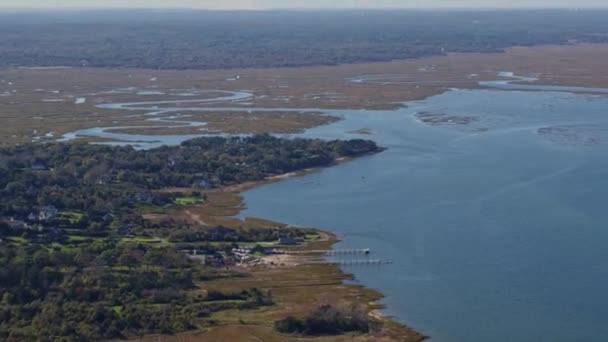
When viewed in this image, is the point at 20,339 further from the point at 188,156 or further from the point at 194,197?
the point at 188,156

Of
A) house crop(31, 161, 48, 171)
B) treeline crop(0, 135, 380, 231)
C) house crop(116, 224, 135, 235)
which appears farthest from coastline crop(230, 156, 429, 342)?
house crop(31, 161, 48, 171)

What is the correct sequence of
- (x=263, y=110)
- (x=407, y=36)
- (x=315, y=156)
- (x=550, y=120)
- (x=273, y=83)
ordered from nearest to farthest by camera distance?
(x=315, y=156) → (x=550, y=120) → (x=263, y=110) → (x=273, y=83) → (x=407, y=36)

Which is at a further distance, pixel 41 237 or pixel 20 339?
pixel 41 237

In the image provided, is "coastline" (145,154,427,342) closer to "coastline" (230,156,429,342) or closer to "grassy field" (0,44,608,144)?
"coastline" (230,156,429,342)

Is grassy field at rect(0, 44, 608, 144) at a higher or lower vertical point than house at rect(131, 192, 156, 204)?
lower

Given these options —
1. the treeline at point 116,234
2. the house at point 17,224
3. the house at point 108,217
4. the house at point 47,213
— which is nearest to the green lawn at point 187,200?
the treeline at point 116,234

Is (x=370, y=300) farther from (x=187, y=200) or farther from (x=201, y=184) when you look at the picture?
(x=201, y=184)

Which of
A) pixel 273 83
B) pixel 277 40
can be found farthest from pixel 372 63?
pixel 277 40

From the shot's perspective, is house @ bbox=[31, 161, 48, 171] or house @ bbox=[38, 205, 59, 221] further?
house @ bbox=[31, 161, 48, 171]
